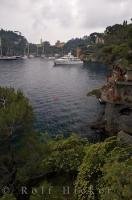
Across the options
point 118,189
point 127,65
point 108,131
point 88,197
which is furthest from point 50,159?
point 127,65

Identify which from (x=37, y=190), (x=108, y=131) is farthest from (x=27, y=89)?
(x=37, y=190)

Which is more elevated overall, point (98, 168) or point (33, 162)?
point (33, 162)

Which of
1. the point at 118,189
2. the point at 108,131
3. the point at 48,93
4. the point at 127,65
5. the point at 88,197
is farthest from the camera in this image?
the point at 48,93

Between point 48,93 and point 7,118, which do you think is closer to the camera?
point 7,118

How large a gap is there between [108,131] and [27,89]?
56.6 m

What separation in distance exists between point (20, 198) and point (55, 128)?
3531cm

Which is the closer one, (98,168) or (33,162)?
(33,162)

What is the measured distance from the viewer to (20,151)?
27406mm

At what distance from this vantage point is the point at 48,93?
4072 inches

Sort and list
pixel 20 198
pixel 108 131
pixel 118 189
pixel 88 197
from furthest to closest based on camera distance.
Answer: pixel 108 131
pixel 20 198
pixel 88 197
pixel 118 189

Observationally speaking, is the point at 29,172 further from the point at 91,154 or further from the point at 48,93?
the point at 48,93

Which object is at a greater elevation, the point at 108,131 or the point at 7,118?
the point at 7,118

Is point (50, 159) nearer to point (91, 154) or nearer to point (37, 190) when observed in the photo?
point (91, 154)

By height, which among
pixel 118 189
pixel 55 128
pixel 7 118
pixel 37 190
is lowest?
pixel 55 128
